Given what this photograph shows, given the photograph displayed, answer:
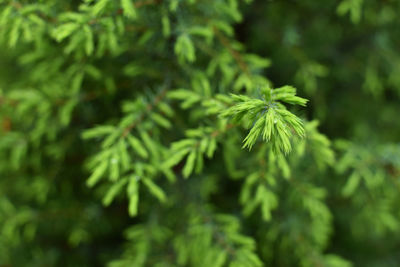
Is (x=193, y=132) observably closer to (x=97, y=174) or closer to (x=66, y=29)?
(x=97, y=174)

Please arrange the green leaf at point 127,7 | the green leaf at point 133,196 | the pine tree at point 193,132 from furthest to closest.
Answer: the pine tree at point 193,132 → the green leaf at point 133,196 → the green leaf at point 127,7

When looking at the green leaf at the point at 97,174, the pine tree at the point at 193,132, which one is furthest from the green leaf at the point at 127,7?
the green leaf at the point at 97,174

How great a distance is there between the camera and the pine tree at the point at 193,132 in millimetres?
1718

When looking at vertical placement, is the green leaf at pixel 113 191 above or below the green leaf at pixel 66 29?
below

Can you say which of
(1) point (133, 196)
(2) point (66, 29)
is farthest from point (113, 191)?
(2) point (66, 29)

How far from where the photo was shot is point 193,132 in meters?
1.63

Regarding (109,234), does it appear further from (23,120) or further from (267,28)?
(267,28)

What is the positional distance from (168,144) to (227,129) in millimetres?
608

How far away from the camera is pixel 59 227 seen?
8.59 ft

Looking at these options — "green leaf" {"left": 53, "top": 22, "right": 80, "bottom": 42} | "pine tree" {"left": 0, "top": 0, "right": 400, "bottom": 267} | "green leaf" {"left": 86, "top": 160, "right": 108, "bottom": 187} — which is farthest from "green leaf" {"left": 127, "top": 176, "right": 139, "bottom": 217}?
"green leaf" {"left": 53, "top": 22, "right": 80, "bottom": 42}

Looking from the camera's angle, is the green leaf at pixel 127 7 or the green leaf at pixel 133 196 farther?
the green leaf at pixel 133 196

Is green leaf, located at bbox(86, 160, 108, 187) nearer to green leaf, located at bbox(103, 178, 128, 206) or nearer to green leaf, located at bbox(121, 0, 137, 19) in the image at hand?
green leaf, located at bbox(103, 178, 128, 206)

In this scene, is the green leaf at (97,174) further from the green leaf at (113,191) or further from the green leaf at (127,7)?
the green leaf at (127,7)

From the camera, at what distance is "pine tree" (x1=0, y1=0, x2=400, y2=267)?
172 cm
